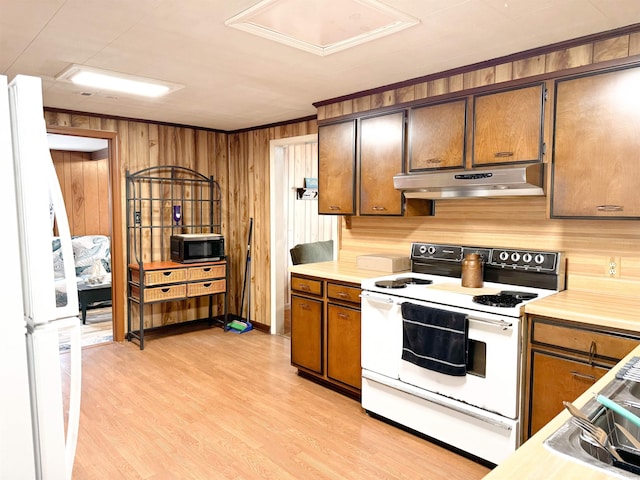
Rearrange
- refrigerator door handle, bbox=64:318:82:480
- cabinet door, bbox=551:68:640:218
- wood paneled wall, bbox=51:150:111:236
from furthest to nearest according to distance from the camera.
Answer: wood paneled wall, bbox=51:150:111:236, cabinet door, bbox=551:68:640:218, refrigerator door handle, bbox=64:318:82:480

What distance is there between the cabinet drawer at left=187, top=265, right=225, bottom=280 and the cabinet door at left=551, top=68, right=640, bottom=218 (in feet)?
11.5

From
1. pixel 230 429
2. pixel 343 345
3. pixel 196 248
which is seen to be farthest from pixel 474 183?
pixel 196 248

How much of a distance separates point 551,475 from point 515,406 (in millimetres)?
1615

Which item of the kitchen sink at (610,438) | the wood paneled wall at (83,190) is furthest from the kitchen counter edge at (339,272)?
the wood paneled wall at (83,190)

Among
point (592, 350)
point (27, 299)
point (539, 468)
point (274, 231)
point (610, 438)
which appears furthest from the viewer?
point (274, 231)

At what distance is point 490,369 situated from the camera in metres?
2.45

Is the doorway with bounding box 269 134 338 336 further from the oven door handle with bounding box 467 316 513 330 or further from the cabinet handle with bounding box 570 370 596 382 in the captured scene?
the cabinet handle with bounding box 570 370 596 382

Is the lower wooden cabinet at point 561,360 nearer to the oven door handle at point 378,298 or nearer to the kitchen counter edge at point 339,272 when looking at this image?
the oven door handle at point 378,298

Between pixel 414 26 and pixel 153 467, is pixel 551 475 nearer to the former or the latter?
pixel 414 26

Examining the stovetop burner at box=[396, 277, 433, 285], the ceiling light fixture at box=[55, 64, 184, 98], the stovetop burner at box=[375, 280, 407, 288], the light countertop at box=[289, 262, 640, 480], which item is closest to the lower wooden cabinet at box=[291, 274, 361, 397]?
the light countertop at box=[289, 262, 640, 480]

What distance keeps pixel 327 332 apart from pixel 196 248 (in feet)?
6.82

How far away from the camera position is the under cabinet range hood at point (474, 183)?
8.49ft

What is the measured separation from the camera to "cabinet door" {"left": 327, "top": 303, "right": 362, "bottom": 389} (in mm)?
3287

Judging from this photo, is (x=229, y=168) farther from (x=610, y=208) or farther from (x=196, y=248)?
(x=610, y=208)
